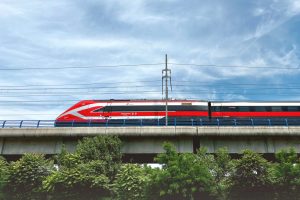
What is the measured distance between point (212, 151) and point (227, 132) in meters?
2.23

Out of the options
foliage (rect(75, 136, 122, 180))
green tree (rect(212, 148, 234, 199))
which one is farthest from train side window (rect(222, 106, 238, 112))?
foliage (rect(75, 136, 122, 180))

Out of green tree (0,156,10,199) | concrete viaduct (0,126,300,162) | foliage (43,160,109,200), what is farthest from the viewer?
concrete viaduct (0,126,300,162)

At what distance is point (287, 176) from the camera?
2138 centimetres

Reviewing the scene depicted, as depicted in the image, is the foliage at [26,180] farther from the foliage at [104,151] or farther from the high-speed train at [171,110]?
the high-speed train at [171,110]

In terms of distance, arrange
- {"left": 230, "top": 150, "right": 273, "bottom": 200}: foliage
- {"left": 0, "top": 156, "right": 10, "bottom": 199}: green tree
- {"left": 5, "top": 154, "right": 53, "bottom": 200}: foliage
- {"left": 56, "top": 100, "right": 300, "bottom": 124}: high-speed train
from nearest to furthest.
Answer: {"left": 230, "top": 150, "right": 273, "bottom": 200}: foliage → {"left": 0, "top": 156, "right": 10, "bottom": 199}: green tree → {"left": 5, "top": 154, "right": 53, "bottom": 200}: foliage → {"left": 56, "top": 100, "right": 300, "bottom": 124}: high-speed train

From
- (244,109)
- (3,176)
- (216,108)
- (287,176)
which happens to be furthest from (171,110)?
(3,176)

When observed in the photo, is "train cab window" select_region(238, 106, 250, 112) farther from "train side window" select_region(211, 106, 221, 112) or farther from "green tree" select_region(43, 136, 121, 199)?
"green tree" select_region(43, 136, 121, 199)

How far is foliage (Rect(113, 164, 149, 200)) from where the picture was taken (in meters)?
21.9

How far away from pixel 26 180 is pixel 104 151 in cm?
665

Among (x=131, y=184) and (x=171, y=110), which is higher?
(x=171, y=110)

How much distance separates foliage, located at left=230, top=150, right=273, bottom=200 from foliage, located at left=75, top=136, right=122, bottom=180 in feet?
32.2

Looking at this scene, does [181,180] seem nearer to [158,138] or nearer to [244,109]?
[158,138]

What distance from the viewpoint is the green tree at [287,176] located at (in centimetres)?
2084

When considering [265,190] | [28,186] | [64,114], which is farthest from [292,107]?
[28,186]
